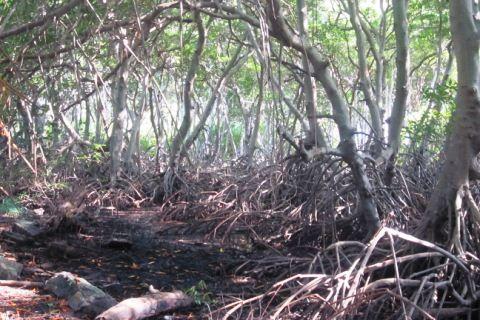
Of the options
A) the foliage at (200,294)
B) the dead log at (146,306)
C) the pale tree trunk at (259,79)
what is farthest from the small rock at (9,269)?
the pale tree trunk at (259,79)

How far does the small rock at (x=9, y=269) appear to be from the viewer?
4.25 m

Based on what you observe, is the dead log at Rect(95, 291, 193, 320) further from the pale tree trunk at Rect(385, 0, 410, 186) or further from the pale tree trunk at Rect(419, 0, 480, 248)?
the pale tree trunk at Rect(385, 0, 410, 186)

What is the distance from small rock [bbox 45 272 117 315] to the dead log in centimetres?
15

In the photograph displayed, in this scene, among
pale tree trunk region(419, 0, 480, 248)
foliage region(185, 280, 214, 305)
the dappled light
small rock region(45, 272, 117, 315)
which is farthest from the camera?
foliage region(185, 280, 214, 305)

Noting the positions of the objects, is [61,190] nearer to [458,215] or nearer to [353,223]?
[353,223]

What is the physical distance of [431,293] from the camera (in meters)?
3.16

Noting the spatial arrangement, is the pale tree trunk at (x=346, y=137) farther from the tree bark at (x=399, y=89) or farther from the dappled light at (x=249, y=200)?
the tree bark at (x=399, y=89)

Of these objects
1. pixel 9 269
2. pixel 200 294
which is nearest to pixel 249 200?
pixel 200 294

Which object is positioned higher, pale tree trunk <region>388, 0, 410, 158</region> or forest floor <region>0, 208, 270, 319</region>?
pale tree trunk <region>388, 0, 410, 158</region>

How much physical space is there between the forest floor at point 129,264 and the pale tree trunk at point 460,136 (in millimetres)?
1409

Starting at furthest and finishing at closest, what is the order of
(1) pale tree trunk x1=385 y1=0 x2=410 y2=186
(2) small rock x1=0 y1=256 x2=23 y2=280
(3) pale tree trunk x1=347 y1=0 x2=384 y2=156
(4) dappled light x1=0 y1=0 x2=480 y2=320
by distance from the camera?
1. (3) pale tree trunk x1=347 y1=0 x2=384 y2=156
2. (1) pale tree trunk x1=385 y1=0 x2=410 y2=186
3. (2) small rock x1=0 y1=256 x2=23 y2=280
4. (4) dappled light x1=0 y1=0 x2=480 y2=320

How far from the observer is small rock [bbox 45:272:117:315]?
11.9 ft

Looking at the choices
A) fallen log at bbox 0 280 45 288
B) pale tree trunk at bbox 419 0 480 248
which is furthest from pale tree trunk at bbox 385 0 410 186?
fallen log at bbox 0 280 45 288

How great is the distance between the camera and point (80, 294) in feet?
12.2
